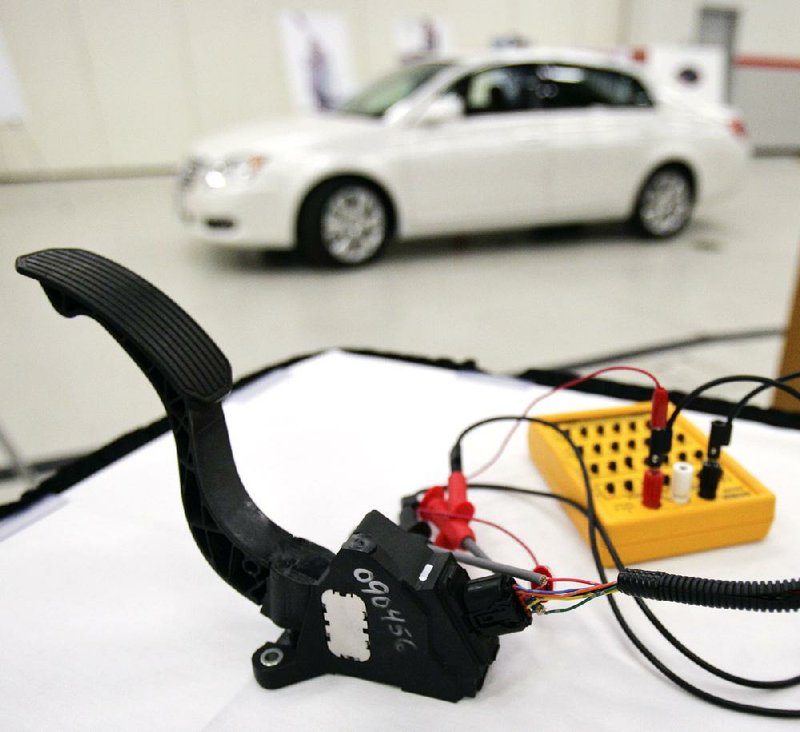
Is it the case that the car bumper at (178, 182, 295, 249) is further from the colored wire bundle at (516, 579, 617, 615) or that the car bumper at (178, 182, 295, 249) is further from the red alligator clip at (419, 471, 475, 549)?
Answer: the colored wire bundle at (516, 579, 617, 615)

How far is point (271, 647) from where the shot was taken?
18.7 inches

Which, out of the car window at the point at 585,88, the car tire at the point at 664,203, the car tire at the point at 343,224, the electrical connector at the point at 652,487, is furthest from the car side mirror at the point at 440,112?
the electrical connector at the point at 652,487

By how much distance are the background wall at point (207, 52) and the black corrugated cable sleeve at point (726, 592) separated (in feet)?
6.05

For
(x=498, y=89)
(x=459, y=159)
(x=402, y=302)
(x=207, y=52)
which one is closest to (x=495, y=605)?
(x=402, y=302)

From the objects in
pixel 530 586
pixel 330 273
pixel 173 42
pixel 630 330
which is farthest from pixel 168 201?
pixel 530 586

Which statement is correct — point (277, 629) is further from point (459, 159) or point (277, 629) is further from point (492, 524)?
point (459, 159)

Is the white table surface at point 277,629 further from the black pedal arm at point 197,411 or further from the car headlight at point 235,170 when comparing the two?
the car headlight at point 235,170

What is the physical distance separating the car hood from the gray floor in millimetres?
394

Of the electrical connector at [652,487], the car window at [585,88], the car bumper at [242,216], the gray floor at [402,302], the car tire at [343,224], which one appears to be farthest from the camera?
the car window at [585,88]

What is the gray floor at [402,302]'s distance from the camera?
4.47 ft


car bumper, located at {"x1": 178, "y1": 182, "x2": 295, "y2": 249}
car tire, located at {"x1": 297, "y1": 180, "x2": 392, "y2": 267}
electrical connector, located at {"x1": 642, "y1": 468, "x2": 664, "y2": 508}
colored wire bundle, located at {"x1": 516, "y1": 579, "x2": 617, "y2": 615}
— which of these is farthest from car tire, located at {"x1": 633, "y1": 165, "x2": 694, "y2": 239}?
colored wire bundle, located at {"x1": 516, "y1": 579, "x2": 617, "y2": 615}

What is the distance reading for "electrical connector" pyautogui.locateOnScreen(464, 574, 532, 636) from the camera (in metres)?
0.41

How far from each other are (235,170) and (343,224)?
1.49 ft

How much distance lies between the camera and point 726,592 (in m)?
0.38
